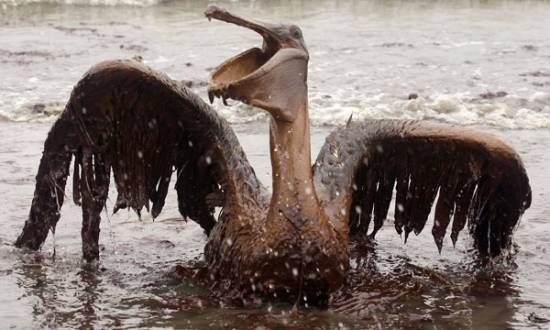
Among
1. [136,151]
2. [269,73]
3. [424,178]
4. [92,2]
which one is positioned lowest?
[92,2]

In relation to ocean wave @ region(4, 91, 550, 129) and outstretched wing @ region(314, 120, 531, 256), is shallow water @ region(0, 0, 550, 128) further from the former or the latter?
outstretched wing @ region(314, 120, 531, 256)

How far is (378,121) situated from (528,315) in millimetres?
1454

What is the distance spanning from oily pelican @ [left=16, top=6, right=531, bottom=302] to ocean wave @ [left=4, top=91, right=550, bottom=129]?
4.59m

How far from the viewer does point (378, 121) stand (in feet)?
20.5

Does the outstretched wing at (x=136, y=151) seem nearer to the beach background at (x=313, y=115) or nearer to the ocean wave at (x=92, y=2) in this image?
the beach background at (x=313, y=115)

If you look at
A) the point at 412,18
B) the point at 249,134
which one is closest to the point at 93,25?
the point at 412,18

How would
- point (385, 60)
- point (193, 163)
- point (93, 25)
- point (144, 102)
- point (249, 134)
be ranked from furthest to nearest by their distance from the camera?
1. point (93, 25)
2. point (385, 60)
3. point (249, 134)
4. point (193, 163)
5. point (144, 102)

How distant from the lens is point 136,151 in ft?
Answer: 20.3

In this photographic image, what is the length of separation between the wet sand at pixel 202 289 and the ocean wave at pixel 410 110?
3.31 m

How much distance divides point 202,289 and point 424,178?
59.0 inches

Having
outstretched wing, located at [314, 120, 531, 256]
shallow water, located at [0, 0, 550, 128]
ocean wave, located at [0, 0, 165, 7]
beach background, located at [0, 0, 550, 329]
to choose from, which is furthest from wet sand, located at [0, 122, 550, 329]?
ocean wave, located at [0, 0, 165, 7]

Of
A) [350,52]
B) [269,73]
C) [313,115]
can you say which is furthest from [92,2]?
[269,73]

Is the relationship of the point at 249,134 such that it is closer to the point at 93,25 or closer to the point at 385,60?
the point at 385,60

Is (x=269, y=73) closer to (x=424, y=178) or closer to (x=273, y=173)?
(x=273, y=173)
